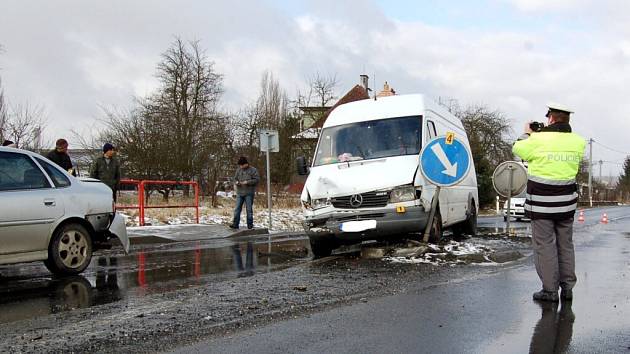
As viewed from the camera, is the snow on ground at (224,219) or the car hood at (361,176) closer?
the car hood at (361,176)

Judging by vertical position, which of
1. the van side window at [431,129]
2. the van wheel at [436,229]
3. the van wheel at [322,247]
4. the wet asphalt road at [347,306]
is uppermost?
the van side window at [431,129]

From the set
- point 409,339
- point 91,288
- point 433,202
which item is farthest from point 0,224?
point 433,202

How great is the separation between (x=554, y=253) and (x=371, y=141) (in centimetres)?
487

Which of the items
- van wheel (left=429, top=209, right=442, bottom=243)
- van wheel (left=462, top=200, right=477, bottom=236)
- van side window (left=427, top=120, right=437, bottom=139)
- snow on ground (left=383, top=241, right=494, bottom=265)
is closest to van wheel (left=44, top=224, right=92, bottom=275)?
snow on ground (left=383, top=241, right=494, bottom=265)

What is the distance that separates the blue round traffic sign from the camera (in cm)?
921

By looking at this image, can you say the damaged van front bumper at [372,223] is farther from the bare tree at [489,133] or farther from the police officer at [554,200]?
the bare tree at [489,133]

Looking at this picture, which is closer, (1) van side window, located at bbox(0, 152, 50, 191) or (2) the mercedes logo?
(1) van side window, located at bbox(0, 152, 50, 191)

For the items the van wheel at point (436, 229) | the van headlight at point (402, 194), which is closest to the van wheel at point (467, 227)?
the van wheel at point (436, 229)

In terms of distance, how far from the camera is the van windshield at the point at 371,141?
10070 mm

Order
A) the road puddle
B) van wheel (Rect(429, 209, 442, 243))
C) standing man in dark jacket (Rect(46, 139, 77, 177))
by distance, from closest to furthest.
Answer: the road puddle
van wheel (Rect(429, 209, 442, 243))
standing man in dark jacket (Rect(46, 139, 77, 177))

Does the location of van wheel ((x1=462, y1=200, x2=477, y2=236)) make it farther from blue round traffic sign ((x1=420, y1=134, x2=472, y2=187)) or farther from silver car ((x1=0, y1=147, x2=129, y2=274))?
silver car ((x1=0, y1=147, x2=129, y2=274))

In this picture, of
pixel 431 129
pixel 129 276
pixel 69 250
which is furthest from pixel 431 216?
pixel 69 250

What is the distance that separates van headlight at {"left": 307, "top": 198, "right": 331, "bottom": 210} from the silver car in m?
2.84

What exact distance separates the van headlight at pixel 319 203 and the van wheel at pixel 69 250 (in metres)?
3.24
